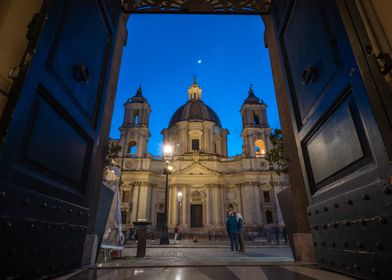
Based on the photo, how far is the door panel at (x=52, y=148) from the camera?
5.28ft

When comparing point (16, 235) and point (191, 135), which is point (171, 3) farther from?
point (191, 135)

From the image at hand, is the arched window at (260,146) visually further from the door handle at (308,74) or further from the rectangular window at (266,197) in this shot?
the door handle at (308,74)

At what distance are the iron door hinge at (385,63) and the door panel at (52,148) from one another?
280cm

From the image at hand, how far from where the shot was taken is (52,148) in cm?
216

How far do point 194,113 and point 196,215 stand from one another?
18256 millimetres

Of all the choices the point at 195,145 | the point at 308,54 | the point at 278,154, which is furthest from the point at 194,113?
the point at 308,54

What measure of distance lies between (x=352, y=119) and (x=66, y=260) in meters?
3.27

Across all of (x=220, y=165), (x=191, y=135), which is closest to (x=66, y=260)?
(x=220, y=165)

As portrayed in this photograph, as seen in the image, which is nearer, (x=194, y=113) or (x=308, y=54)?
(x=308, y=54)

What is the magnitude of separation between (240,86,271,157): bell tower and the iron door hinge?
108 ft

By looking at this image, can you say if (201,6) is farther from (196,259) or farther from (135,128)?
(135,128)

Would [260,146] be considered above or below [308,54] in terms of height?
above

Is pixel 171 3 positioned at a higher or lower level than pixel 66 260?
higher

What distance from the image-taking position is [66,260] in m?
2.29
